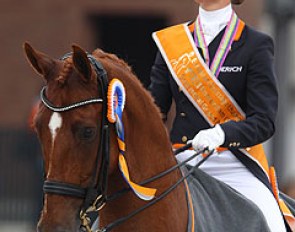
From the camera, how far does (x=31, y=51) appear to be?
16.5ft

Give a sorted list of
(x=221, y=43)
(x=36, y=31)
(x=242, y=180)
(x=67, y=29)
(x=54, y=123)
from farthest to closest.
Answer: (x=36, y=31), (x=67, y=29), (x=221, y=43), (x=242, y=180), (x=54, y=123)

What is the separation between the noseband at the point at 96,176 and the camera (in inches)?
189

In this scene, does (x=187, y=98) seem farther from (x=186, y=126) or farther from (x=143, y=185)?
(x=143, y=185)

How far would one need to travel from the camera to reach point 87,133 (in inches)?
191

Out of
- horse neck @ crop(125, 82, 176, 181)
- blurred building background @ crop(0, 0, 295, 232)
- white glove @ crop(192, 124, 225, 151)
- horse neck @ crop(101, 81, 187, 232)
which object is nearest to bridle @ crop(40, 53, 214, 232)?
horse neck @ crop(101, 81, 187, 232)

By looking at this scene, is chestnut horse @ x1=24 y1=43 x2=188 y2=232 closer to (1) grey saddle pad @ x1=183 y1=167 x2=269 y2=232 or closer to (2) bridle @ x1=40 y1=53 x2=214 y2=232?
(2) bridle @ x1=40 y1=53 x2=214 y2=232

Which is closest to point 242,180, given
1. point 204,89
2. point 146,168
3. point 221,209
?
point 221,209

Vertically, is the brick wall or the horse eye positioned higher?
the horse eye

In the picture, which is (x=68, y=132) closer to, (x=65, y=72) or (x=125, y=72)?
(x=65, y=72)

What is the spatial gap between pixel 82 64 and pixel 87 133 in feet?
1.13

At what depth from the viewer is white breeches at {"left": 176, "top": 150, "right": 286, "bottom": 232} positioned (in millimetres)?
5605

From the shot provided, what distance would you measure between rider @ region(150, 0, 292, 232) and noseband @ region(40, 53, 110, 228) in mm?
688

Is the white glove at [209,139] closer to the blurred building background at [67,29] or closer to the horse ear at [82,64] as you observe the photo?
the horse ear at [82,64]

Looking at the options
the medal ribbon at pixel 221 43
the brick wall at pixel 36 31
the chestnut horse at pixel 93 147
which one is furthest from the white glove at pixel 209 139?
the brick wall at pixel 36 31
